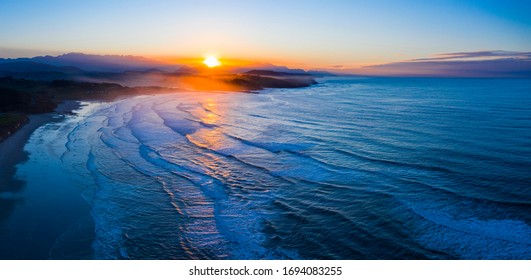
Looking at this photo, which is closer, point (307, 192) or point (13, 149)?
point (307, 192)

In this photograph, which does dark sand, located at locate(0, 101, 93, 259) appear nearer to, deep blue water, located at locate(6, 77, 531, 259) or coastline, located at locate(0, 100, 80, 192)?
coastline, located at locate(0, 100, 80, 192)

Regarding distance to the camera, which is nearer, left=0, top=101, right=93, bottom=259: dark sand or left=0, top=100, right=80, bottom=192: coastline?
left=0, top=101, right=93, bottom=259: dark sand

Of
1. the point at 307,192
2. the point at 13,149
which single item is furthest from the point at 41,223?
the point at 13,149

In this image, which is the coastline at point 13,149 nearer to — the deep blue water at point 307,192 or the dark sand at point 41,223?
the dark sand at point 41,223

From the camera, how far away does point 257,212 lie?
1513 centimetres

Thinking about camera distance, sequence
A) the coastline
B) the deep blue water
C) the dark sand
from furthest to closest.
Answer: the coastline → the deep blue water → the dark sand

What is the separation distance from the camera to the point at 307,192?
17.3 m

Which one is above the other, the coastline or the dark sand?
the coastline

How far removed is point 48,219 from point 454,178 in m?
18.1

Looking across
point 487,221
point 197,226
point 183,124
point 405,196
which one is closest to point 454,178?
point 405,196

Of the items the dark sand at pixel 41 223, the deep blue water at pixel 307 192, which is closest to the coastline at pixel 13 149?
the dark sand at pixel 41 223

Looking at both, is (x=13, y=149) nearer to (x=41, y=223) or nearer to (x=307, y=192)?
(x=41, y=223)

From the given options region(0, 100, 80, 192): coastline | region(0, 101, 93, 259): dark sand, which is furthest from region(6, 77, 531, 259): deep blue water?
region(0, 100, 80, 192): coastline

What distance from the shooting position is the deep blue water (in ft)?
39.6
